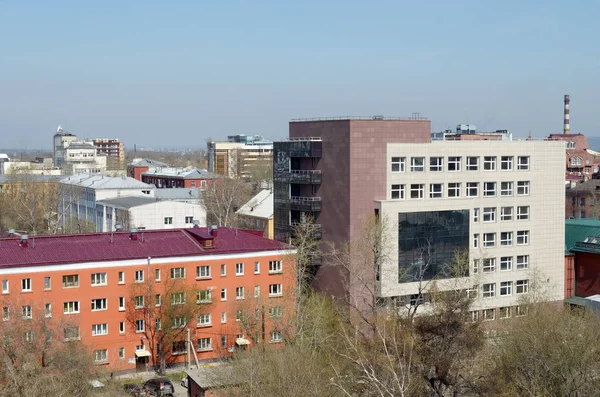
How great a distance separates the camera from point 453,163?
151 ft

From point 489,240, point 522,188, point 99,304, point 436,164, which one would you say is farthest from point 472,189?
point 99,304

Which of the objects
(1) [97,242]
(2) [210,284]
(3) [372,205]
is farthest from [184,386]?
(3) [372,205]

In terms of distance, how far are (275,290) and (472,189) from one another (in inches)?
527

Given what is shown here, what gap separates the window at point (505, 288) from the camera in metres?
48.2

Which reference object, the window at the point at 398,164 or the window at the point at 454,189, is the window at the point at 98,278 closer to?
the window at the point at 398,164

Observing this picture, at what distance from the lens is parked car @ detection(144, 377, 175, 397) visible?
1400 inches

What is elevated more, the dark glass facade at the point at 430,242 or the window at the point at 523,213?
the window at the point at 523,213

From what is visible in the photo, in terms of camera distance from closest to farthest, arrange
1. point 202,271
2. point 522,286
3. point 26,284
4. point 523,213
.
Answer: point 26,284
point 202,271
point 523,213
point 522,286

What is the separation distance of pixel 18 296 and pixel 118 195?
1800 inches

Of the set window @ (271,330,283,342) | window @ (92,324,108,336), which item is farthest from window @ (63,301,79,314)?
window @ (271,330,283,342)

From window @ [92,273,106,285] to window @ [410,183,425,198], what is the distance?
17701 millimetres

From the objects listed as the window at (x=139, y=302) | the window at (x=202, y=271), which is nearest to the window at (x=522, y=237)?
the window at (x=202, y=271)

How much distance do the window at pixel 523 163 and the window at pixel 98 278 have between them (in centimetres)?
2565

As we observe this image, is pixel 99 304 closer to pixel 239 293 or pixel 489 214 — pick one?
pixel 239 293
